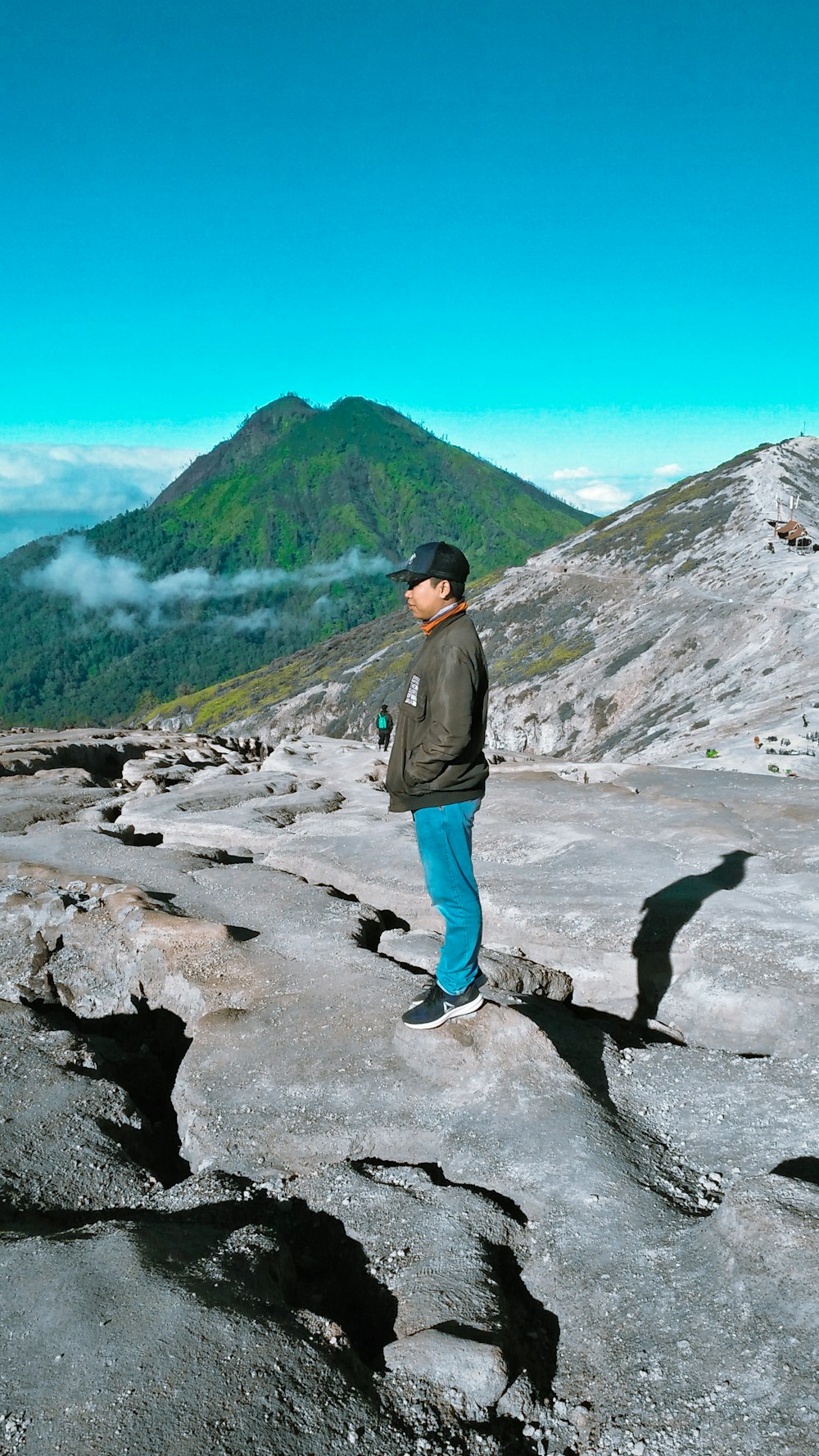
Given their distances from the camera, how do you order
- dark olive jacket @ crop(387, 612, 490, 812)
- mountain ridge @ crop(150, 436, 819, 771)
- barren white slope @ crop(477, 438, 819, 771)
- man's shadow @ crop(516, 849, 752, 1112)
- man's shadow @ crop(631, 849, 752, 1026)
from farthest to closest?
mountain ridge @ crop(150, 436, 819, 771) < barren white slope @ crop(477, 438, 819, 771) < man's shadow @ crop(631, 849, 752, 1026) < man's shadow @ crop(516, 849, 752, 1112) < dark olive jacket @ crop(387, 612, 490, 812)

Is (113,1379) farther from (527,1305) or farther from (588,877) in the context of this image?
(588,877)

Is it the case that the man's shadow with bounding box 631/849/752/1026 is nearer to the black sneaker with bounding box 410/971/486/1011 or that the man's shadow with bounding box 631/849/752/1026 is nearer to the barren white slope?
the black sneaker with bounding box 410/971/486/1011

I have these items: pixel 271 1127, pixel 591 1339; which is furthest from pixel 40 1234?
pixel 591 1339

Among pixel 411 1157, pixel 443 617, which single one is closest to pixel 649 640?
pixel 443 617

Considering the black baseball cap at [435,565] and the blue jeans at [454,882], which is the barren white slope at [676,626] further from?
the black baseball cap at [435,565]

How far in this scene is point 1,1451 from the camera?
9.86ft

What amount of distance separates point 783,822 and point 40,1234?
9632mm

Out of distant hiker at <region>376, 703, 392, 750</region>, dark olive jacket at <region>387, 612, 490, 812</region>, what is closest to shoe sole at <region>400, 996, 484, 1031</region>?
dark olive jacket at <region>387, 612, 490, 812</region>

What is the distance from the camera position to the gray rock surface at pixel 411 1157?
336cm

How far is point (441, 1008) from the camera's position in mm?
6012

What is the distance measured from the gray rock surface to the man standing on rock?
1.49ft

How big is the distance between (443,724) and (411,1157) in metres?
2.60

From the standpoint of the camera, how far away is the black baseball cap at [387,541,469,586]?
5602 mm

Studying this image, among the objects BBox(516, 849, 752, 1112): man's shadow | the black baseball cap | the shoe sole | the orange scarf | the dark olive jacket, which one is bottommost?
BBox(516, 849, 752, 1112): man's shadow
